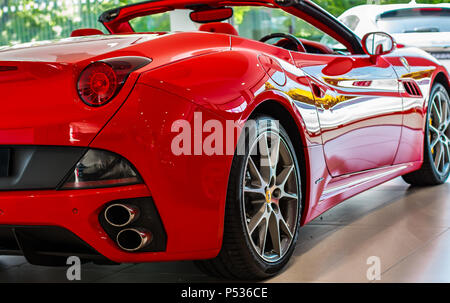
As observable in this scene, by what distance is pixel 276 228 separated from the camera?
2.80 m

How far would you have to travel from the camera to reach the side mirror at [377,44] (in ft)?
12.8

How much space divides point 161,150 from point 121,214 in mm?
250

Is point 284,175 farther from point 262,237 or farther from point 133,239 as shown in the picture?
point 133,239

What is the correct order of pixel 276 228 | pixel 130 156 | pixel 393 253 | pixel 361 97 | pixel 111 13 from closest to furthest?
pixel 130 156, pixel 276 228, pixel 393 253, pixel 361 97, pixel 111 13

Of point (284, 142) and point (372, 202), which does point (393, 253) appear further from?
point (372, 202)

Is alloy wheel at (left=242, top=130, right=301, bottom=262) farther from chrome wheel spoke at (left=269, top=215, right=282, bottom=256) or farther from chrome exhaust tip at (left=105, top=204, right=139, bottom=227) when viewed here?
chrome exhaust tip at (left=105, top=204, right=139, bottom=227)

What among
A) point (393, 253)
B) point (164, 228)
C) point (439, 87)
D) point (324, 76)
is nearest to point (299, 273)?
point (393, 253)

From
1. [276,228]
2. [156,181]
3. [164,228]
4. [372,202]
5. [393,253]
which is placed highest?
[156,181]

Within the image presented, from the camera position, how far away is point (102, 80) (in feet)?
7.46

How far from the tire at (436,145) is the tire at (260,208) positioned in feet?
6.59

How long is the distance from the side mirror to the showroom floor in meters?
0.92

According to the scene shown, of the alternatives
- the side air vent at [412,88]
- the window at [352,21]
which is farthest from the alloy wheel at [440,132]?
the window at [352,21]

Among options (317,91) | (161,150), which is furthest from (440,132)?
(161,150)

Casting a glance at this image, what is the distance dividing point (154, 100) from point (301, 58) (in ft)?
3.57
